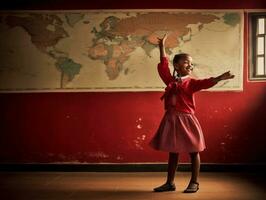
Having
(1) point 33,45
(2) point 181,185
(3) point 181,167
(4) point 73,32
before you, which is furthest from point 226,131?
(1) point 33,45

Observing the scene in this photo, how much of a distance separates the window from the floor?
1292mm

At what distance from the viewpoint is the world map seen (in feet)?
17.0

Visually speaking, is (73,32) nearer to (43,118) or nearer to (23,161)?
(43,118)

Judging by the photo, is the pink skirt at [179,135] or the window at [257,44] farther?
the window at [257,44]

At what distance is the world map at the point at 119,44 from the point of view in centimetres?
518

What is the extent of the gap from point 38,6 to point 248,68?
2779 mm

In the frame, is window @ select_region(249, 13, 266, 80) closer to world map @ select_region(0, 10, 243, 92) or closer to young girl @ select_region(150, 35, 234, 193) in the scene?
world map @ select_region(0, 10, 243, 92)

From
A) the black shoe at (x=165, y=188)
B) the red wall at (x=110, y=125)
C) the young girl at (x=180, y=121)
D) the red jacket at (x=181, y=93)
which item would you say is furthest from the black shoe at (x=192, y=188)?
the red wall at (x=110, y=125)

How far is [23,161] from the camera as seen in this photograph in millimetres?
5281

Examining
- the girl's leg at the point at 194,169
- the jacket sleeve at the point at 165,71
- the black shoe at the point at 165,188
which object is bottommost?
the black shoe at the point at 165,188

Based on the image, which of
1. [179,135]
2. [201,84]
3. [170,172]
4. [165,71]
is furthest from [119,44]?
[170,172]

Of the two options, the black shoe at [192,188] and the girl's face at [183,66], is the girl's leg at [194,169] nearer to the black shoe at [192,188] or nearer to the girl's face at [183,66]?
the black shoe at [192,188]

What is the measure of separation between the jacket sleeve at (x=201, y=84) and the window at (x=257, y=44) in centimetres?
151

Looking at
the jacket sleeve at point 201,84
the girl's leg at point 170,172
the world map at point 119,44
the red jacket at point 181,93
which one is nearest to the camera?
the jacket sleeve at point 201,84
